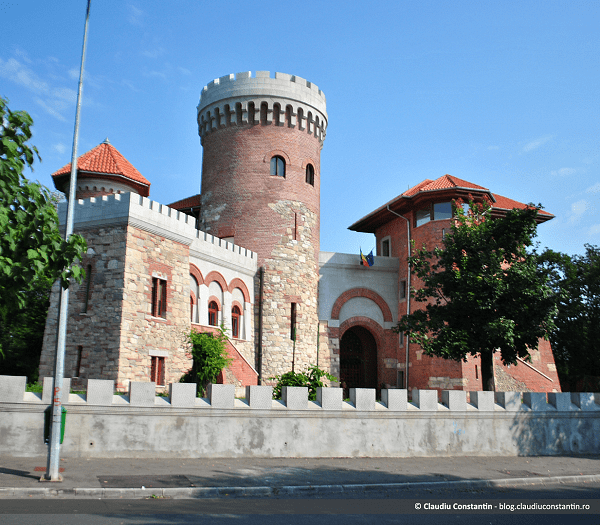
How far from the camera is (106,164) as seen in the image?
28.1 metres

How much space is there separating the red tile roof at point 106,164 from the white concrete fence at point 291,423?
59.1 ft

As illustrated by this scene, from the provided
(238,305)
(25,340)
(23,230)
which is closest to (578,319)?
(238,305)

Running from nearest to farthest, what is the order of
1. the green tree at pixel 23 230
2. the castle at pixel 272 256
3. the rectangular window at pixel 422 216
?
A: the green tree at pixel 23 230 < the castle at pixel 272 256 < the rectangular window at pixel 422 216

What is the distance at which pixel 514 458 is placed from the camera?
14.5 m

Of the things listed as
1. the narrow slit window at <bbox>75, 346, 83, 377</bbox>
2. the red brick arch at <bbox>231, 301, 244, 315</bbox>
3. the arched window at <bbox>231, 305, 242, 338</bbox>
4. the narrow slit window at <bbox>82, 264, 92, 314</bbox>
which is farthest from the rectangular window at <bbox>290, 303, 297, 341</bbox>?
the narrow slit window at <bbox>75, 346, 83, 377</bbox>

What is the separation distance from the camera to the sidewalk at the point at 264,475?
8.86 m

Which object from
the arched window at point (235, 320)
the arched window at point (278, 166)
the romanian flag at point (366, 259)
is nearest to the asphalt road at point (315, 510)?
the arched window at point (235, 320)

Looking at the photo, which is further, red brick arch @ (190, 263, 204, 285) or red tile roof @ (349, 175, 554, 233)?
red tile roof @ (349, 175, 554, 233)

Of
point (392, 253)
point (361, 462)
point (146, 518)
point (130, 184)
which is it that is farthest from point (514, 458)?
point (130, 184)

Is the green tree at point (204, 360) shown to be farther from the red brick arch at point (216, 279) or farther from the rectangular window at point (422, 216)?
the rectangular window at point (422, 216)

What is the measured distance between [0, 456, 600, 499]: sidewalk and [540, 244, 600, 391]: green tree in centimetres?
2339

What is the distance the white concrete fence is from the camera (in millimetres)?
11680

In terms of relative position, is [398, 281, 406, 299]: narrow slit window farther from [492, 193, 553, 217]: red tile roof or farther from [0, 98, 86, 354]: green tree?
[0, 98, 86, 354]: green tree

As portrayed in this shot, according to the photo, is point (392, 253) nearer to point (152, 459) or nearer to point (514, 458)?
point (514, 458)
